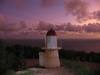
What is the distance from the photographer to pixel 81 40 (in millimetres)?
8266

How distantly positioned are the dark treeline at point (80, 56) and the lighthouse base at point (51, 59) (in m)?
0.52

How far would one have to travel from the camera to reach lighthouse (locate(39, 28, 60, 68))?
24.4 feet

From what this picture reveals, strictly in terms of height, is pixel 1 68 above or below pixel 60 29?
below

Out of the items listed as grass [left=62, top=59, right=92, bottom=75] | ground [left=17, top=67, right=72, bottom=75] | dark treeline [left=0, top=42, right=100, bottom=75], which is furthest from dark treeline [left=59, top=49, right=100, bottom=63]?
ground [left=17, top=67, right=72, bottom=75]

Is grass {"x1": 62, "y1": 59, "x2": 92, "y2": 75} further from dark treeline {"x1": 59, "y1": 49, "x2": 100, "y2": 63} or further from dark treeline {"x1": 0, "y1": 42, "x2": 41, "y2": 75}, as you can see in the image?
dark treeline {"x1": 0, "y1": 42, "x2": 41, "y2": 75}

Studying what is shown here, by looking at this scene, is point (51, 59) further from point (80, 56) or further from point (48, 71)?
point (80, 56)

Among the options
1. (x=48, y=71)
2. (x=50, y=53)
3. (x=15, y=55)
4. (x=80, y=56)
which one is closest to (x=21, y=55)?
(x=15, y=55)

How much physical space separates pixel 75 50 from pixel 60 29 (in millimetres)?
642

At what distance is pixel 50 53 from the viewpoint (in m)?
7.46

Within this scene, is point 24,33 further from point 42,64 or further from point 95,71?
point 95,71

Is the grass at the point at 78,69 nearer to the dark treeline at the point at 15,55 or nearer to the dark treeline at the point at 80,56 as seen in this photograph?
the dark treeline at the point at 80,56

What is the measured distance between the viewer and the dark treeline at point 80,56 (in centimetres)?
786

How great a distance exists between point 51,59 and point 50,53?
0.47 feet

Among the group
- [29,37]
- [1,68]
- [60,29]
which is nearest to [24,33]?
[29,37]
